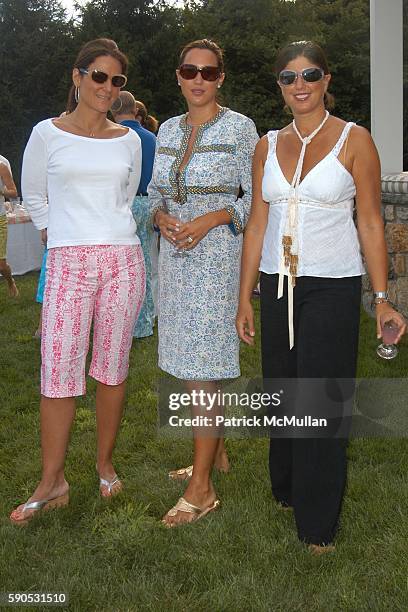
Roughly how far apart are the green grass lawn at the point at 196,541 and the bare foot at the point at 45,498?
2.0 inches

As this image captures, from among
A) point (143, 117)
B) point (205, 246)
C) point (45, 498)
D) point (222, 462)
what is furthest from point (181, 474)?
point (143, 117)

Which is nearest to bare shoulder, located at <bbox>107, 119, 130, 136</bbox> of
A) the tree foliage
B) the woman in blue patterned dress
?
the woman in blue patterned dress

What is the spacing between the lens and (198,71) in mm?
3369

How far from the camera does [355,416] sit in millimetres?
4906

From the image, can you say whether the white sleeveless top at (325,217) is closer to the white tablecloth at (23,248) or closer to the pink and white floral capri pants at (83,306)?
the pink and white floral capri pants at (83,306)

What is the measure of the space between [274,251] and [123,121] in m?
3.75

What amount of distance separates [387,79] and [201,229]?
5024 mm

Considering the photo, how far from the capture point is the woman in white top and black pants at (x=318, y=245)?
A: 295 cm

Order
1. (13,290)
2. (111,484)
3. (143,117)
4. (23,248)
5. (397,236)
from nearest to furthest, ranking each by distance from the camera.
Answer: (111,484) → (397,236) → (143,117) → (13,290) → (23,248)

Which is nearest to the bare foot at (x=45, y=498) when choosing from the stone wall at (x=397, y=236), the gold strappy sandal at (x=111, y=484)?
the gold strappy sandal at (x=111, y=484)

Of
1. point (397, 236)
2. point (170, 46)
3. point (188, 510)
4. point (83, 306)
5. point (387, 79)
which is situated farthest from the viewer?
point (170, 46)

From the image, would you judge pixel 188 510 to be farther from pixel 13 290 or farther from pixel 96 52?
pixel 13 290

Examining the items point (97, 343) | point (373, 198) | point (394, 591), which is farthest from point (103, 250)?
point (394, 591)

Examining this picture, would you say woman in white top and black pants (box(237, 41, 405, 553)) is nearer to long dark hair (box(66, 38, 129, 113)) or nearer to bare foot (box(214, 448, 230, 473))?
long dark hair (box(66, 38, 129, 113))
